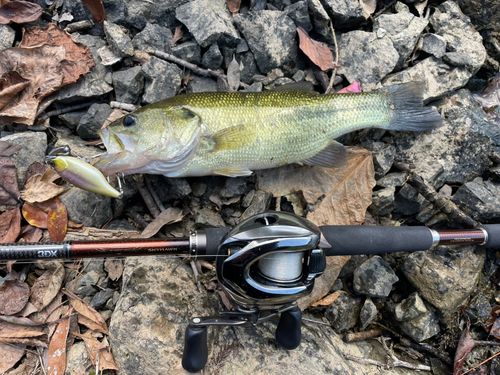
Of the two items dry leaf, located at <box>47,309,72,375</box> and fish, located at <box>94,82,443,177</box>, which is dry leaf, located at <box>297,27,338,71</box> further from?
dry leaf, located at <box>47,309,72,375</box>

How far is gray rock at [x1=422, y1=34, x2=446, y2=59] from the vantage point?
3.74 meters

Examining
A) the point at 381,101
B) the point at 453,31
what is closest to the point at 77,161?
the point at 381,101

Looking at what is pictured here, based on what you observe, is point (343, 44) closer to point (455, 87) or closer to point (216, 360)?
point (455, 87)

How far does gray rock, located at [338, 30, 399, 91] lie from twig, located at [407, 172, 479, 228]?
1205mm

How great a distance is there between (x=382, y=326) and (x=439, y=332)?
556 millimetres

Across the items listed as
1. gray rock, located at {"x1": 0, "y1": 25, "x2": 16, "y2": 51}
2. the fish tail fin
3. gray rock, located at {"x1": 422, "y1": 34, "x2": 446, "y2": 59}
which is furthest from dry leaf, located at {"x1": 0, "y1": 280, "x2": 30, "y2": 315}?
gray rock, located at {"x1": 422, "y1": 34, "x2": 446, "y2": 59}

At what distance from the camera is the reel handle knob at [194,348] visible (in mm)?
2254

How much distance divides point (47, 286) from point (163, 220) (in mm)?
1135

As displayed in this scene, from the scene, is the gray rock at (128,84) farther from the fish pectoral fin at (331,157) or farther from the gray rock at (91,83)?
the fish pectoral fin at (331,157)

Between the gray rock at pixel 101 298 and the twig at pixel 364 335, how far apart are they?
2.21 metres

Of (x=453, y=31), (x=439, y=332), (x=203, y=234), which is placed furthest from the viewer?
(x=453, y=31)

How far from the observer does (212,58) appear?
11.7ft

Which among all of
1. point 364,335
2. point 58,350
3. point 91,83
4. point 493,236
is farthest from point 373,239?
point 91,83

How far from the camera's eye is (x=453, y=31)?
12.6 ft
